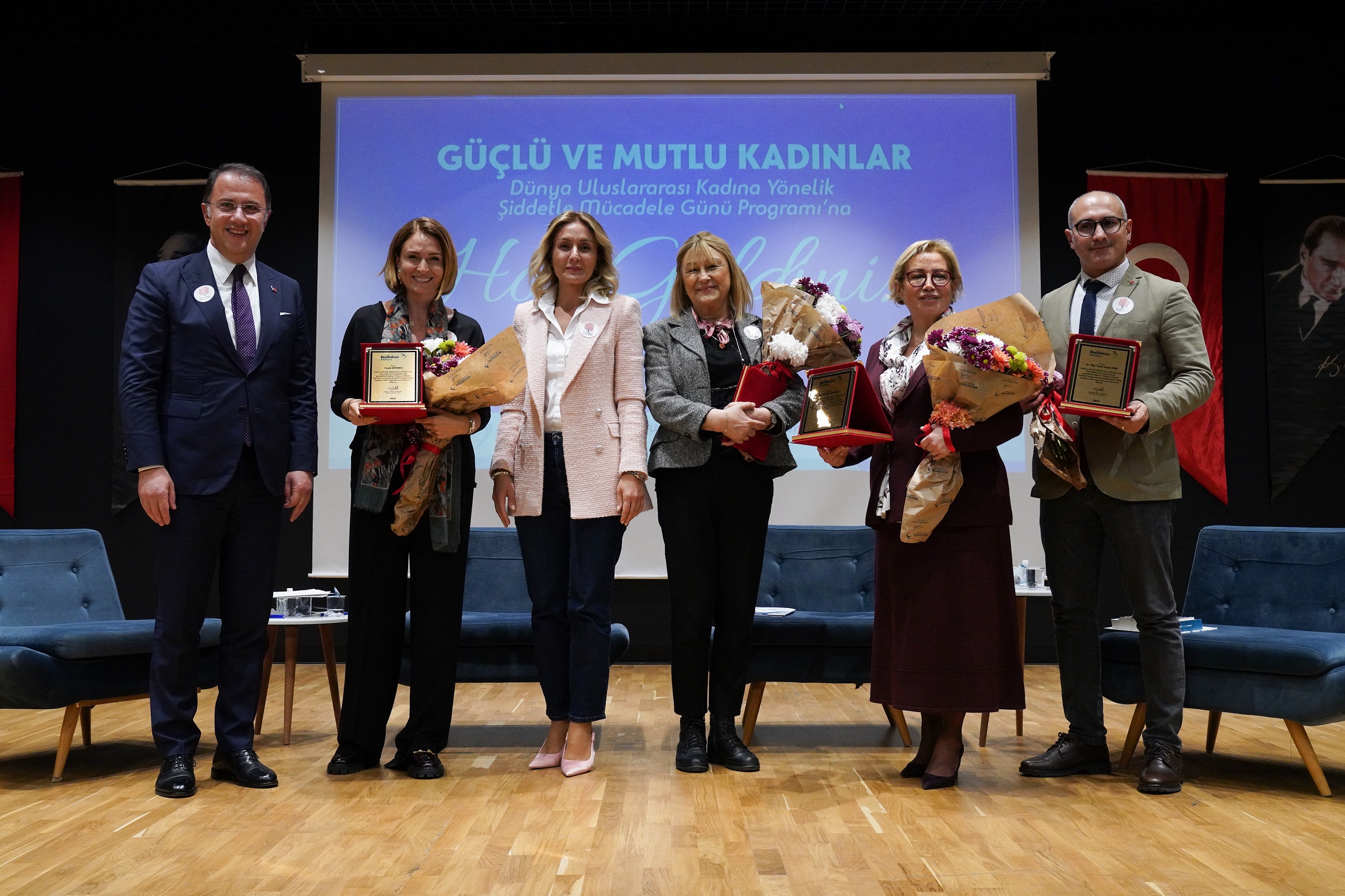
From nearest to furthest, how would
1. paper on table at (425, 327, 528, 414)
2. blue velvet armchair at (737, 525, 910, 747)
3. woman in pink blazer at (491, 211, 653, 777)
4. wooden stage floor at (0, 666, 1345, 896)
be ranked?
wooden stage floor at (0, 666, 1345, 896)
paper on table at (425, 327, 528, 414)
woman in pink blazer at (491, 211, 653, 777)
blue velvet armchair at (737, 525, 910, 747)

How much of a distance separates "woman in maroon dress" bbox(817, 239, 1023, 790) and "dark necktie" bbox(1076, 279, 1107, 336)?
1.32ft

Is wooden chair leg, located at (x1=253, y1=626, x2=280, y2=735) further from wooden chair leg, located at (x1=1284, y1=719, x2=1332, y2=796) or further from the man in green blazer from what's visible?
wooden chair leg, located at (x1=1284, y1=719, x2=1332, y2=796)

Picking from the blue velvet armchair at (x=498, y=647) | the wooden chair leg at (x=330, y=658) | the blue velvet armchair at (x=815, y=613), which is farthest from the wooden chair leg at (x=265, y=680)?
the blue velvet armchair at (x=815, y=613)

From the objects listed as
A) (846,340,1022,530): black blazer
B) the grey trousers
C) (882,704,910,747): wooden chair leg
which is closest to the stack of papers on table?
the grey trousers

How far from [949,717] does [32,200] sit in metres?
5.94

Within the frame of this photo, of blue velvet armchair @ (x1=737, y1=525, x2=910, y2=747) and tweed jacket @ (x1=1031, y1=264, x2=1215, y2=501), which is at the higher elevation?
tweed jacket @ (x1=1031, y1=264, x2=1215, y2=501)

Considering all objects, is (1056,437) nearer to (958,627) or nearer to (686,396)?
(958,627)

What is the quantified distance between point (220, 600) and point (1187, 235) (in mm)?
5487

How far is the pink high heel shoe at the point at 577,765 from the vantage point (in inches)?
112

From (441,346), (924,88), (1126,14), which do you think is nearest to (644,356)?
(441,346)

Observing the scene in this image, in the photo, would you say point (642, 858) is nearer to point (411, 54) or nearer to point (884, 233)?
point (884, 233)

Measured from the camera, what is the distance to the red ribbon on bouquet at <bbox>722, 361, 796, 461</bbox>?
9.21 feet

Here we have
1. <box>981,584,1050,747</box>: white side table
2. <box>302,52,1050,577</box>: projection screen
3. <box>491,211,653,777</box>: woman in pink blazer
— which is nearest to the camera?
<box>491,211,653,777</box>: woman in pink blazer

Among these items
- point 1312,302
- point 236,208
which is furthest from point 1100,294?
point 1312,302
